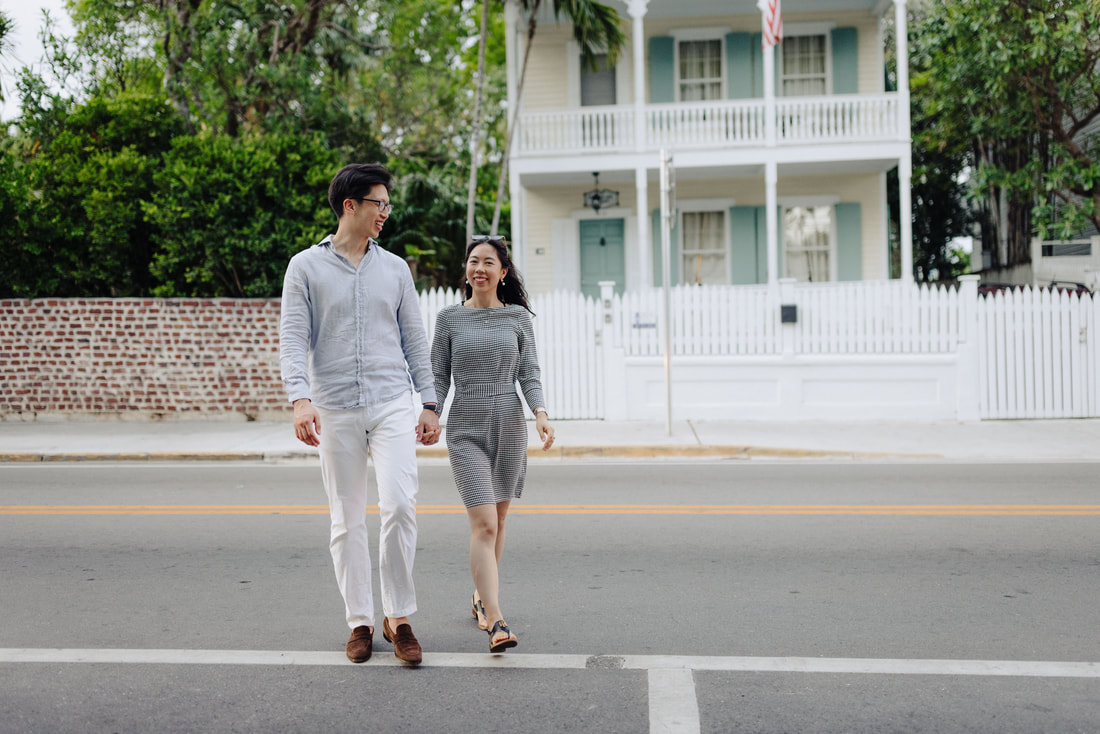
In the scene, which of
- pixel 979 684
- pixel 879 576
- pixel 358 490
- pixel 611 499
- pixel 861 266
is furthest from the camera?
pixel 861 266

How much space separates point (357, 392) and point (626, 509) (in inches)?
158

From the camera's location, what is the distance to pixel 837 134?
17781 mm

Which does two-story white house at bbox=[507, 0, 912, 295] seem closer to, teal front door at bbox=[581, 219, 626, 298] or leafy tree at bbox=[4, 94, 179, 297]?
teal front door at bbox=[581, 219, 626, 298]

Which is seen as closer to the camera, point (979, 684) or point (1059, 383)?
point (979, 684)

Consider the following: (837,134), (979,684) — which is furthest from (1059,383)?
(979,684)

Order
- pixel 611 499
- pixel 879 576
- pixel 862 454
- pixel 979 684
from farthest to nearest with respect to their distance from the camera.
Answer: pixel 862 454
pixel 611 499
pixel 879 576
pixel 979 684

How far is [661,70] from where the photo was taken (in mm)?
19422

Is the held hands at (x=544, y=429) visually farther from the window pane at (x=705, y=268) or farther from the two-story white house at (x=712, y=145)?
the window pane at (x=705, y=268)

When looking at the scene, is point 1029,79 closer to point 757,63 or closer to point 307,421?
point 757,63

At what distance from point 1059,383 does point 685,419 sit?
4.75m

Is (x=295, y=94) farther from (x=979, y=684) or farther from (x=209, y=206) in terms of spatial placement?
(x=979, y=684)

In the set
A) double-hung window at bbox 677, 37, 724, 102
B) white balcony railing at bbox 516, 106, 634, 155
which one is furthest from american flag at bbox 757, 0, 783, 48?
double-hung window at bbox 677, 37, 724, 102

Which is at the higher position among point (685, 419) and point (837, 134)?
point (837, 134)

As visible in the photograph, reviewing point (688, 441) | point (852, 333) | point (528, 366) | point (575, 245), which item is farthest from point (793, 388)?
point (528, 366)
